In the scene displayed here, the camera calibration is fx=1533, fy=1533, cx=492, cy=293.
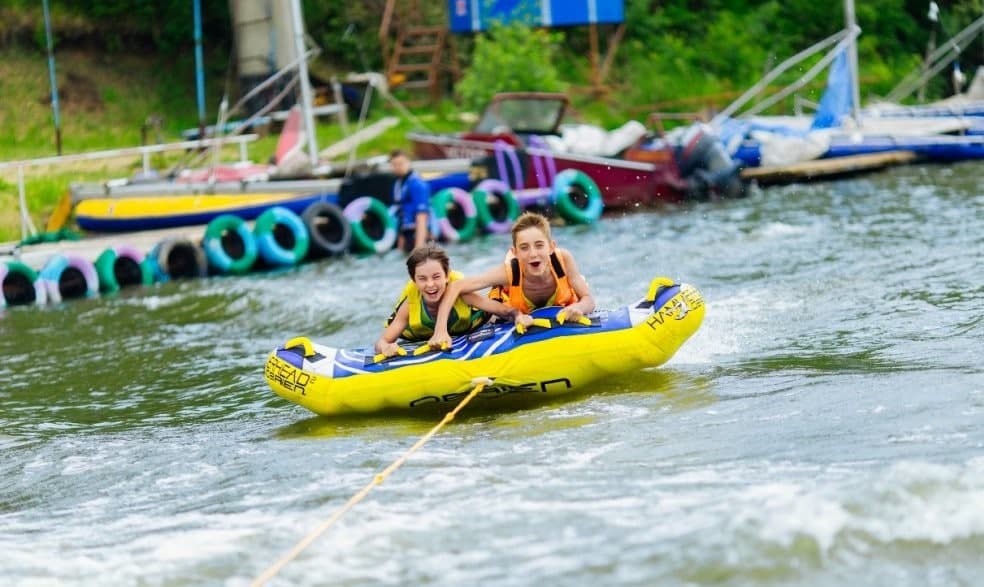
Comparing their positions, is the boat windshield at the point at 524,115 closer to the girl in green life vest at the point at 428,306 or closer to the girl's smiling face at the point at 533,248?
the girl in green life vest at the point at 428,306

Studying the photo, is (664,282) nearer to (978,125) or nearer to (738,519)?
(738,519)

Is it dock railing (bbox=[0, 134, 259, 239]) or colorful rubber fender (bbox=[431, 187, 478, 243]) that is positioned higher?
dock railing (bbox=[0, 134, 259, 239])

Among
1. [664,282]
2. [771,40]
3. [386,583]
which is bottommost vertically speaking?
[386,583]

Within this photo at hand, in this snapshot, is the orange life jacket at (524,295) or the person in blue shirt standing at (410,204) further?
the person in blue shirt standing at (410,204)

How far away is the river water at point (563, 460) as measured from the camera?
6543 millimetres

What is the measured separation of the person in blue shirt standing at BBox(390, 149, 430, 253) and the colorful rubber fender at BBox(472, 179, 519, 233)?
8.93 feet

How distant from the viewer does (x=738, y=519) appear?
6703mm

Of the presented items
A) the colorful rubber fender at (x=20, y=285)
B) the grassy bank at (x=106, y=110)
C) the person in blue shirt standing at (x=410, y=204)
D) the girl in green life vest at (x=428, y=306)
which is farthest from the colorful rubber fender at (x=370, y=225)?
the girl in green life vest at (x=428, y=306)

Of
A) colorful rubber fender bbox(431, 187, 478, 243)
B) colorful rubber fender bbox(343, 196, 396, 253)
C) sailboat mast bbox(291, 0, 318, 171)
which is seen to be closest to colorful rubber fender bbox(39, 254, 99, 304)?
colorful rubber fender bbox(343, 196, 396, 253)

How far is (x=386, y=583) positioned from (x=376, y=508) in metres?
1.04

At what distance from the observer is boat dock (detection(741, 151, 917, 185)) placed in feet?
78.5

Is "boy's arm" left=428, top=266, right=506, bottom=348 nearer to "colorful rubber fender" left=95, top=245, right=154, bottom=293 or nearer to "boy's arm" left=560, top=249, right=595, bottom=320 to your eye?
"boy's arm" left=560, top=249, right=595, bottom=320

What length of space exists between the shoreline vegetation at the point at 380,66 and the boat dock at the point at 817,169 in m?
4.21

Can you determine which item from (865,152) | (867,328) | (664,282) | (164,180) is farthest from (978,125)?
(664,282)
